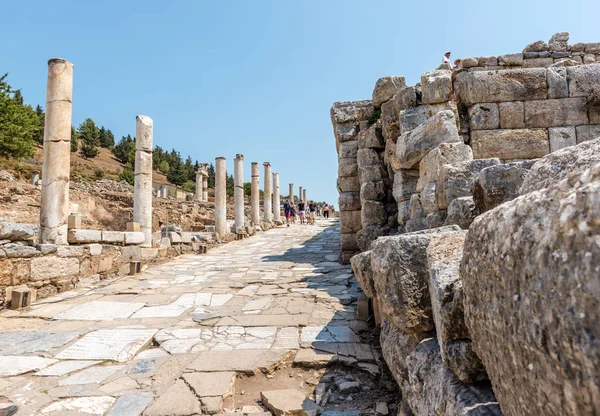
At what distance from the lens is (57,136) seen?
25.1 ft

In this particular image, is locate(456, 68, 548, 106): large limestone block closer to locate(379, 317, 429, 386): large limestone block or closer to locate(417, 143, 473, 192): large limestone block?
locate(417, 143, 473, 192): large limestone block

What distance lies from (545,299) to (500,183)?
6.23 ft

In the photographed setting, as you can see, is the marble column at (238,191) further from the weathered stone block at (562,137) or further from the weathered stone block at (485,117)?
the weathered stone block at (562,137)

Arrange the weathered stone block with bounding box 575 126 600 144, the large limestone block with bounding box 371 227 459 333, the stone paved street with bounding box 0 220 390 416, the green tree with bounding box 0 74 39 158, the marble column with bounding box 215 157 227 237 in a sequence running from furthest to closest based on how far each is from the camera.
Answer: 1. the green tree with bounding box 0 74 39 158
2. the marble column with bounding box 215 157 227 237
3. the weathered stone block with bounding box 575 126 600 144
4. the stone paved street with bounding box 0 220 390 416
5. the large limestone block with bounding box 371 227 459 333

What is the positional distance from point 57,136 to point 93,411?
703 cm

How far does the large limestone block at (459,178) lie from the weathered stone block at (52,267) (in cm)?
645

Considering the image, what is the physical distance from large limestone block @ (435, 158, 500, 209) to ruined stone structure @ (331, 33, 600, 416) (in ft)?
0.04

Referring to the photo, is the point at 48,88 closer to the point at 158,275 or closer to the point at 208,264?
the point at 158,275

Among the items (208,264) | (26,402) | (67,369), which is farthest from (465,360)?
(208,264)

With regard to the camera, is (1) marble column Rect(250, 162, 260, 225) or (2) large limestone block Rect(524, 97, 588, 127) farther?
(1) marble column Rect(250, 162, 260, 225)

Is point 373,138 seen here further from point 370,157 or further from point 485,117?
point 485,117

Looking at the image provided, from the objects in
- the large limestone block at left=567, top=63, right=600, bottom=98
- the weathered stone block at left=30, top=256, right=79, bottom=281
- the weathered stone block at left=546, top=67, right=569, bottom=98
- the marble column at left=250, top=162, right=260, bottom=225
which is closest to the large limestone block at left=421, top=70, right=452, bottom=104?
the weathered stone block at left=546, top=67, right=569, bottom=98

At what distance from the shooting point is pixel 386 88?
746 cm

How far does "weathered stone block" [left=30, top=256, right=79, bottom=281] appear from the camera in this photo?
607 centimetres
